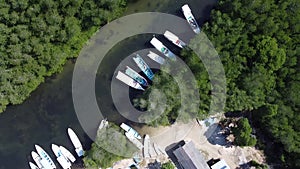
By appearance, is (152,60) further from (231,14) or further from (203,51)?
(231,14)

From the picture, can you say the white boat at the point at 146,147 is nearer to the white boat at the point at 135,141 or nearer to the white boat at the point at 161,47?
the white boat at the point at 135,141

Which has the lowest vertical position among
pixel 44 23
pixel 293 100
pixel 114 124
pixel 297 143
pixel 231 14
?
pixel 297 143

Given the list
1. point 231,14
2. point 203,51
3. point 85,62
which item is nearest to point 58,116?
point 85,62

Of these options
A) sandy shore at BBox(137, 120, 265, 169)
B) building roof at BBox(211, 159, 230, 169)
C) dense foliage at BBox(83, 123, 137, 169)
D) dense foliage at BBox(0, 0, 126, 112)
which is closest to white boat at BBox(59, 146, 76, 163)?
dense foliage at BBox(83, 123, 137, 169)

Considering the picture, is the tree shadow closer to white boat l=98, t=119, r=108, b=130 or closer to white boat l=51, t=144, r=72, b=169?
white boat l=98, t=119, r=108, b=130

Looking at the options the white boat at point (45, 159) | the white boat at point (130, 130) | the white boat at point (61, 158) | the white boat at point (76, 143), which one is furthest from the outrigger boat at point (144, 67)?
the white boat at point (45, 159)
